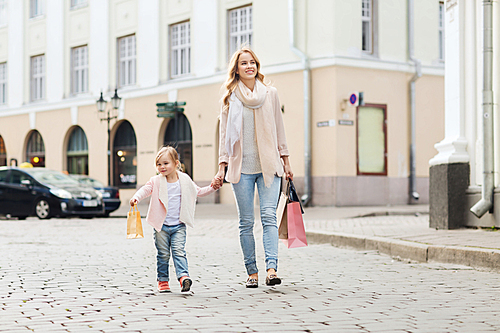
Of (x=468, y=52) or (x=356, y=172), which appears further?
(x=356, y=172)

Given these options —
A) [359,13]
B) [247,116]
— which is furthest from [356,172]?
[247,116]

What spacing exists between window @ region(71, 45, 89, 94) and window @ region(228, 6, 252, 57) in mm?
7928

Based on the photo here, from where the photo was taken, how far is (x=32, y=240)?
11.4 meters

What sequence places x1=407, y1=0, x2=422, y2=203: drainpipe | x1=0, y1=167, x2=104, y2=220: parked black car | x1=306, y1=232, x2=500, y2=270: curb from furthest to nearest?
x1=407, y1=0, x2=422, y2=203: drainpipe
x1=0, y1=167, x2=104, y2=220: parked black car
x1=306, y1=232, x2=500, y2=270: curb

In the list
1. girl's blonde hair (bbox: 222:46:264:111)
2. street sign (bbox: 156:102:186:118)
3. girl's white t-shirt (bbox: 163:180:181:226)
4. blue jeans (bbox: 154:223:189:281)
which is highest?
street sign (bbox: 156:102:186:118)

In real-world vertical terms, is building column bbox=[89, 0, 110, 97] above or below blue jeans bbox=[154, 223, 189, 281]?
above

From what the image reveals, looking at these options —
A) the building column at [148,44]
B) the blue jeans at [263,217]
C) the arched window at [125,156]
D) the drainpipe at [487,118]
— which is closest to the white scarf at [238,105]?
the blue jeans at [263,217]

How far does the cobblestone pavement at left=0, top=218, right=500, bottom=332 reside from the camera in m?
4.36

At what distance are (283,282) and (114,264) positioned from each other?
232 cm

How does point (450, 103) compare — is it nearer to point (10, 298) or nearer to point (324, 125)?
point (10, 298)

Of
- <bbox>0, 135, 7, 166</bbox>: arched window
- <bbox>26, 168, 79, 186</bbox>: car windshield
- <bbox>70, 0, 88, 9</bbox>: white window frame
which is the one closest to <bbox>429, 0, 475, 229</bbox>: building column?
<bbox>26, 168, 79, 186</bbox>: car windshield

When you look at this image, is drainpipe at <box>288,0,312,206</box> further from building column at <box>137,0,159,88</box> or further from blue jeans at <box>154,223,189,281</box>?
blue jeans at <box>154,223,189,281</box>

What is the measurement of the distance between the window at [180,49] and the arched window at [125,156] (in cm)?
316

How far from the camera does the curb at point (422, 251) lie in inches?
286
